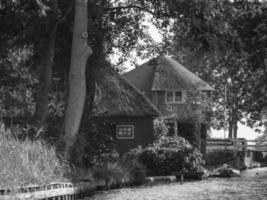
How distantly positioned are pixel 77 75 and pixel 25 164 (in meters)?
8.94

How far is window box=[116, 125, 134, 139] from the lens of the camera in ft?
143

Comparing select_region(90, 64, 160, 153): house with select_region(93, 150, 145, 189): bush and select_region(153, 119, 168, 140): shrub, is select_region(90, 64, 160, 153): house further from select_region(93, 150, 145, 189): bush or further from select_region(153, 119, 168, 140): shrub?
select_region(93, 150, 145, 189): bush

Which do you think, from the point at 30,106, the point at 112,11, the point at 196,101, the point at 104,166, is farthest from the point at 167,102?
the point at 104,166

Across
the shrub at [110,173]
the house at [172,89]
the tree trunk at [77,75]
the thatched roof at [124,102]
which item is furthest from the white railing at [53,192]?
the house at [172,89]

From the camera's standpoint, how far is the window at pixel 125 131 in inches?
1714

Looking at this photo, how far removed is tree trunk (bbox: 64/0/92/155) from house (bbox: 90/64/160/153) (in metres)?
11.8

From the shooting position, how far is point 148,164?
32906 millimetres

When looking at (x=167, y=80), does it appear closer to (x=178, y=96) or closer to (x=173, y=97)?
(x=173, y=97)

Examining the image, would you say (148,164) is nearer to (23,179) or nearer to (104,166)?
(104,166)

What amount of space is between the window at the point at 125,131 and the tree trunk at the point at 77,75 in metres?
17.2

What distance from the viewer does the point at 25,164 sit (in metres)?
17.9

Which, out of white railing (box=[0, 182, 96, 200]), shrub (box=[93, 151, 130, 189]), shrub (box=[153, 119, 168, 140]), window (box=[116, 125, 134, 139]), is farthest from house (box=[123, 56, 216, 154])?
white railing (box=[0, 182, 96, 200])

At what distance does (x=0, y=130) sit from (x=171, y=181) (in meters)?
14.3

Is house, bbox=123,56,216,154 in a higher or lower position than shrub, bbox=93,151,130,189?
higher
